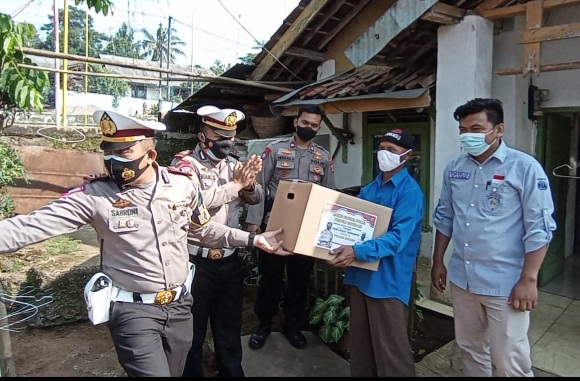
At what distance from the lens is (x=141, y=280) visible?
2.15 meters

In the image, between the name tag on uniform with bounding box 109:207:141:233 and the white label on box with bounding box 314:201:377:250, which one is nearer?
the name tag on uniform with bounding box 109:207:141:233

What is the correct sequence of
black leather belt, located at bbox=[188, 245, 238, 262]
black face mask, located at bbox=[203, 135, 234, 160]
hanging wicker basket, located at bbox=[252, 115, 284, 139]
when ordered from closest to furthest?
1. black leather belt, located at bbox=[188, 245, 238, 262]
2. black face mask, located at bbox=[203, 135, 234, 160]
3. hanging wicker basket, located at bbox=[252, 115, 284, 139]

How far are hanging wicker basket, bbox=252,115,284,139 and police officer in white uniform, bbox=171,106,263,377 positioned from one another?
4.29 m

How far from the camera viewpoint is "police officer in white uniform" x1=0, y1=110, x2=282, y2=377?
2.07m

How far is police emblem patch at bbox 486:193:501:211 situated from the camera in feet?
8.09

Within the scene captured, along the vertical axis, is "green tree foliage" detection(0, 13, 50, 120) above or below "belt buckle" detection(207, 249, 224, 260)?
above

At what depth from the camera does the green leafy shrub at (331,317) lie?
363 centimetres

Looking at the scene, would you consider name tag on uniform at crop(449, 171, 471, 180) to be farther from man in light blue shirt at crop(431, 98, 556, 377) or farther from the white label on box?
the white label on box

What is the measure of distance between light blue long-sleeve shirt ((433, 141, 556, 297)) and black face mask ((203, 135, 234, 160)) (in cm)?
155

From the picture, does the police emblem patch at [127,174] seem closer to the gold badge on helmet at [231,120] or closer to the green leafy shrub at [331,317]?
the gold badge on helmet at [231,120]

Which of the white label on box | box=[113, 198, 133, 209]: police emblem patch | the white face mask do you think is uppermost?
the white face mask

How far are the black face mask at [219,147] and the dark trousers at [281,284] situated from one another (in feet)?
3.22

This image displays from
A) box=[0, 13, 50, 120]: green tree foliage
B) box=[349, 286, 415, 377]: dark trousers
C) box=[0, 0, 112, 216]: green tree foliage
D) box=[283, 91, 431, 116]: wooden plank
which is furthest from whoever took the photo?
box=[283, 91, 431, 116]: wooden plank

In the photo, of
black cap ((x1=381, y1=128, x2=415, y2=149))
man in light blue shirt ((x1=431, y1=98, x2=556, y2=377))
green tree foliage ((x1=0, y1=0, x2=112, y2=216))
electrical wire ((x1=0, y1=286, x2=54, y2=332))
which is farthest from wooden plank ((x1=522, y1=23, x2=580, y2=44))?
electrical wire ((x1=0, y1=286, x2=54, y2=332))
